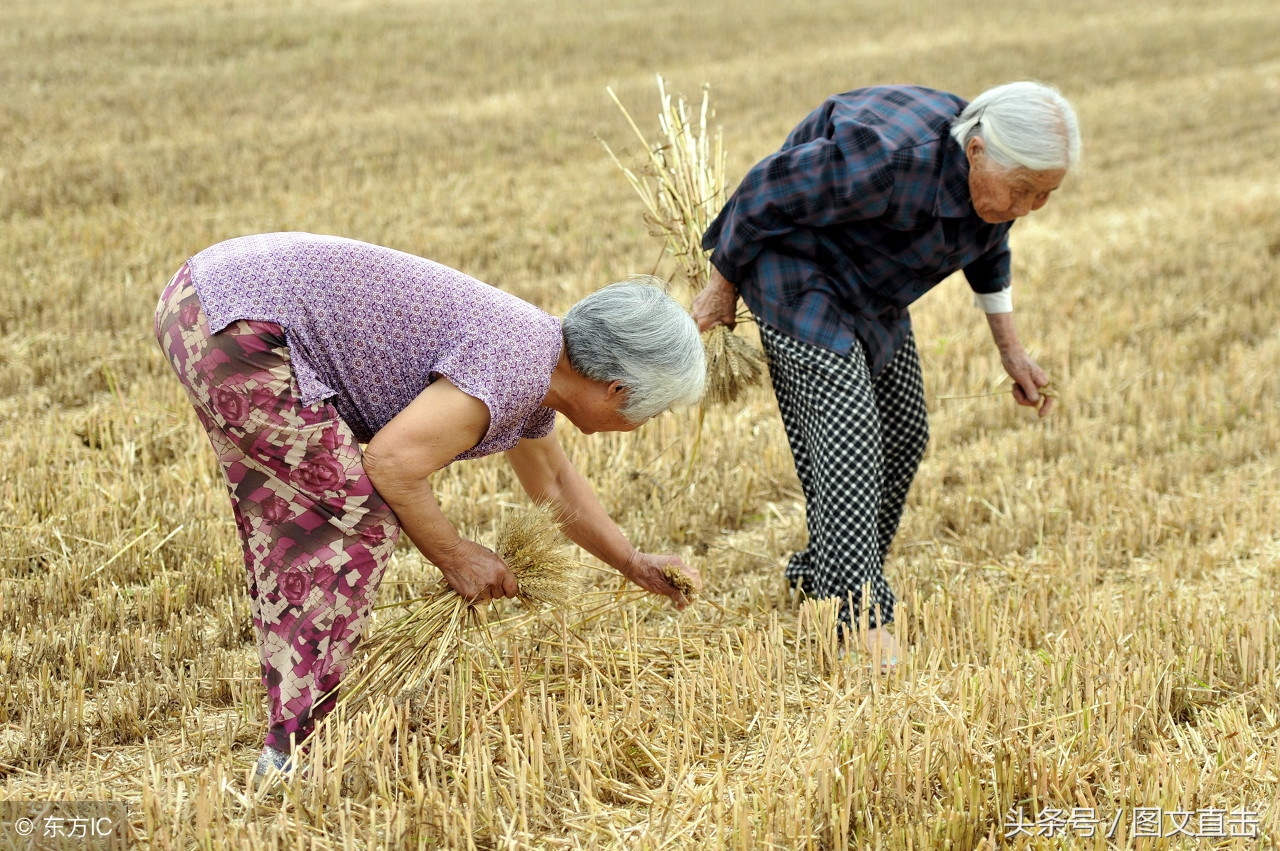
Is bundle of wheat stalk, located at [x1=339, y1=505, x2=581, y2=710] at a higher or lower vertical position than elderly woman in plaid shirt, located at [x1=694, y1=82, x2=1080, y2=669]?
lower

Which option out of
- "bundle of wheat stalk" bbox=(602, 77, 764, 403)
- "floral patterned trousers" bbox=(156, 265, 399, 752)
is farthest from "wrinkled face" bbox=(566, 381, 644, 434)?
"bundle of wheat stalk" bbox=(602, 77, 764, 403)

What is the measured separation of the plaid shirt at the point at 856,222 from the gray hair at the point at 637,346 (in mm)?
724

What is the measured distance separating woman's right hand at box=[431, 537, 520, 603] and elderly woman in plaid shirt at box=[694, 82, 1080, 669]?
862 mm

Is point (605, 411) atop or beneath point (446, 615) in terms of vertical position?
atop

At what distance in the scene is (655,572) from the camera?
269 centimetres

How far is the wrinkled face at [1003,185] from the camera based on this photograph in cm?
268

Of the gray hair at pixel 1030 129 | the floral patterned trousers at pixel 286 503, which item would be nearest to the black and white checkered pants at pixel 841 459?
the gray hair at pixel 1030 129

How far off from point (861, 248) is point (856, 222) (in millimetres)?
66

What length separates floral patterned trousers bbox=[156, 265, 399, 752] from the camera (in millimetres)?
2145

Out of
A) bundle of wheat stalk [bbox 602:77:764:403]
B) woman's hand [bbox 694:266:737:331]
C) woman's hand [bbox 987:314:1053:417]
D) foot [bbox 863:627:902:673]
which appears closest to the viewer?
foot [bbox 863:627:902:673]

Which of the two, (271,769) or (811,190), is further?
(811,190)

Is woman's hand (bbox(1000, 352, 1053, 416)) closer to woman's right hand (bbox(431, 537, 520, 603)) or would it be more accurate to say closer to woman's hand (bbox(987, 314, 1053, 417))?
woman's hand (bbox(987, 314, 1053, 417))

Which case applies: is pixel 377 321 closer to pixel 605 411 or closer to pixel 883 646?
pixel 605 411

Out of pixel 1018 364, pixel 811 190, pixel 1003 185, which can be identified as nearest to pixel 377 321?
pixel 811 190
